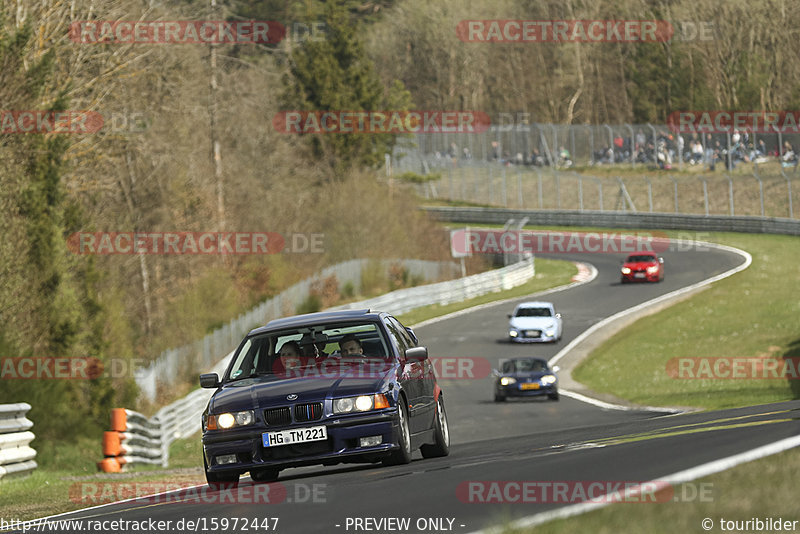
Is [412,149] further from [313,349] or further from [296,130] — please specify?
[313,349]

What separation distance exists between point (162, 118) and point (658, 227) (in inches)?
1152

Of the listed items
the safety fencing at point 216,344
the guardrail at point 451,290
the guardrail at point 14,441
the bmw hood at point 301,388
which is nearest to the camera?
the bmw hood at point 301,388

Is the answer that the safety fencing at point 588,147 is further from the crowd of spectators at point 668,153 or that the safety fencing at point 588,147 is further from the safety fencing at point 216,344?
the safety fencing at point 216,344

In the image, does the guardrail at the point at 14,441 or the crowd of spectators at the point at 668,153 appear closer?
the guardrail at the point at 14,441

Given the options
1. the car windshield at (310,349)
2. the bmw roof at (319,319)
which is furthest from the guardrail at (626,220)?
the car windshield at (310,349)

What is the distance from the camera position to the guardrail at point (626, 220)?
6212cm

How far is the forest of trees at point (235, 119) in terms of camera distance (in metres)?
26.9

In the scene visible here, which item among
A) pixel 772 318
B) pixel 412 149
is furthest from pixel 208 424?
pixel 412 149

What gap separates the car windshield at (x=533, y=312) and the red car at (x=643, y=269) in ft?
40.7

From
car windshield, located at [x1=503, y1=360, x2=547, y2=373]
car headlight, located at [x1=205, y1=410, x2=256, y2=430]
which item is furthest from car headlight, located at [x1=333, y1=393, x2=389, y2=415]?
car windshield, located at [x1=503, y1=360, x2=547, y2=373]

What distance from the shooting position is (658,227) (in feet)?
227

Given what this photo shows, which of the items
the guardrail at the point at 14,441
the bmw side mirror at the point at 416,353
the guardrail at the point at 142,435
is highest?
the bmw side mirror at the point at 416,353

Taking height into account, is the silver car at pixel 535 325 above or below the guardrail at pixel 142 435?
below

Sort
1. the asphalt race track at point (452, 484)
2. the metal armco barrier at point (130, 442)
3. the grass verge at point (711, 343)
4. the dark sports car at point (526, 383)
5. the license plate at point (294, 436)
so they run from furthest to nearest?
the dark sports car at point (526, 383)
the grass verge at point (711, 343)
the metal armco barrier at point (130, 442)
the license plate at point (294, 436)
the asphalt race track at point (452, 484)
